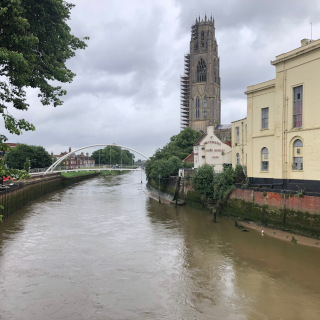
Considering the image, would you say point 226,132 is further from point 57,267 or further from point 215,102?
point 57,267

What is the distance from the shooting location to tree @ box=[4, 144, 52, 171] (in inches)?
2953

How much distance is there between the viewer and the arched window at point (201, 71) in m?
110

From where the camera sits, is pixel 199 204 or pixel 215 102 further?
pixel 215 102

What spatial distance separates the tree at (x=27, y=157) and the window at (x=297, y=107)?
6235 centimetres

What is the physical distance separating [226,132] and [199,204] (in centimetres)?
5647

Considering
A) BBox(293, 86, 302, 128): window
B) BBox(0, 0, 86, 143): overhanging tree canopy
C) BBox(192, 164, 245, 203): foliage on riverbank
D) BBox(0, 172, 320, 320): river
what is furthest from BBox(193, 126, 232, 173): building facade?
BBox(0, 0, 86, 143): overhanging tree canopy

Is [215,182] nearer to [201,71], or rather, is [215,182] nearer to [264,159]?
[264,159]

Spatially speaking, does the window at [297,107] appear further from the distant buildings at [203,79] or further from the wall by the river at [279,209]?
the distant buildings at [203,79]

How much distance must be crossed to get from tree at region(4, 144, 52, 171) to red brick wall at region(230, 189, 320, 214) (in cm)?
5818

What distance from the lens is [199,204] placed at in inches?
1293

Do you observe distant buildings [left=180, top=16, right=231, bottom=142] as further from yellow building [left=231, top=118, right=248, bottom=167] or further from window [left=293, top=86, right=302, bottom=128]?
Result: window [left=293, top=86, right=302, bottom=128]

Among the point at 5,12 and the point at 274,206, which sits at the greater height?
the point at 5,12

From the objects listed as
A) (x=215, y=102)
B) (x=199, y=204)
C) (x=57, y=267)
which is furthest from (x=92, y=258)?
(x=215, y=102)

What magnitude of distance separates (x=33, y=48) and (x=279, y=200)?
17677mm
